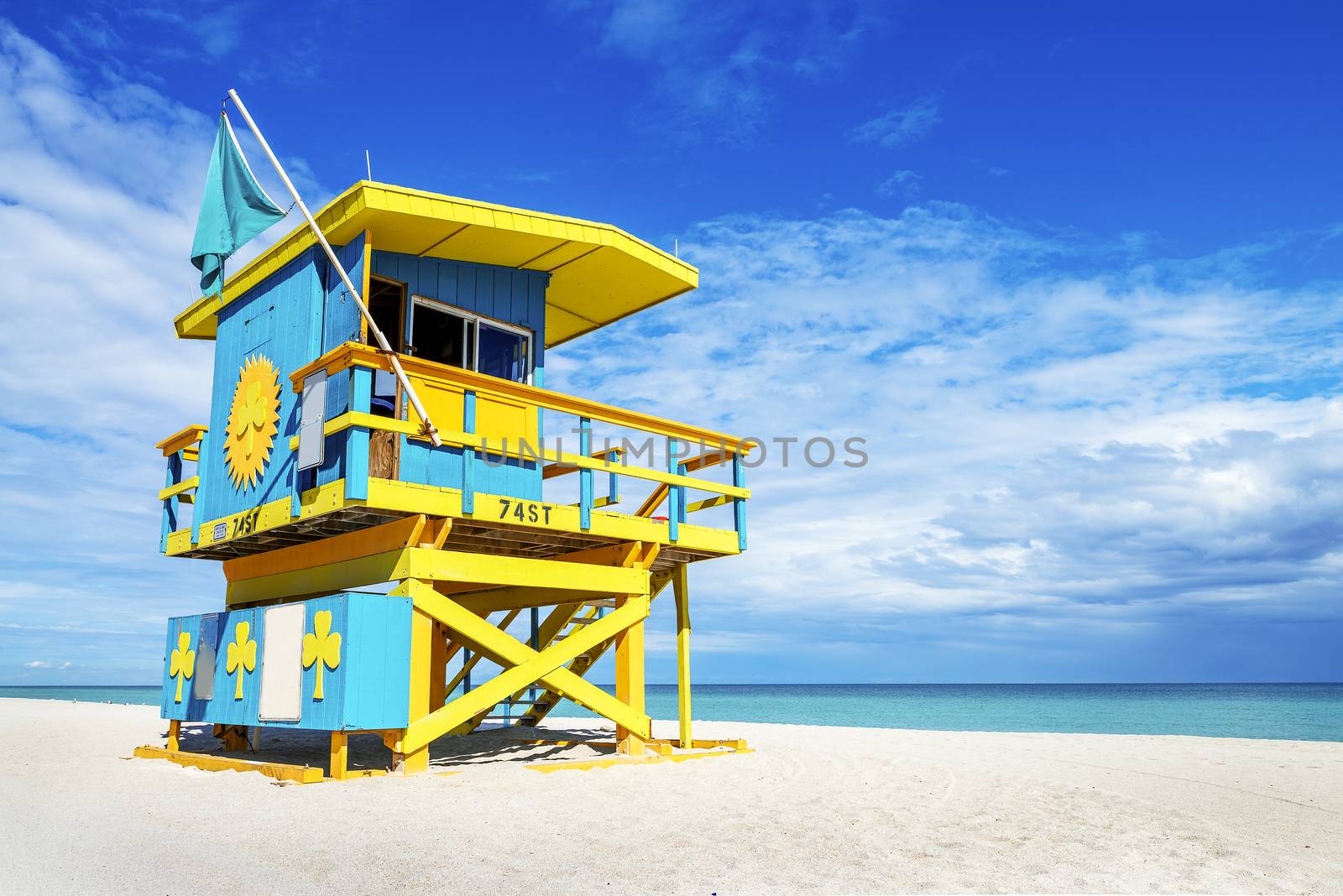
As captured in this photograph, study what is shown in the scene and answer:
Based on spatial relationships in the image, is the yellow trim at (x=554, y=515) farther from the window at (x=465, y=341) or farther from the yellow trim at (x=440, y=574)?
the window at (x=465, y=341)

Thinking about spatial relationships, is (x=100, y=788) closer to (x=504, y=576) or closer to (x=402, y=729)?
(x=402, y=729)

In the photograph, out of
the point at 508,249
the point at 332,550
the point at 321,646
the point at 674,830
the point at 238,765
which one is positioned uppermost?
the point at 508,249

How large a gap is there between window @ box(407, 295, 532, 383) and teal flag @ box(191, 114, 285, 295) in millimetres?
1903

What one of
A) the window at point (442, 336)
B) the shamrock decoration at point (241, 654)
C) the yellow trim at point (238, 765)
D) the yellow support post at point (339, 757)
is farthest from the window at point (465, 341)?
the yellow trim at point (238, 765)

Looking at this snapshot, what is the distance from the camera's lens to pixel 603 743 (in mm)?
13250

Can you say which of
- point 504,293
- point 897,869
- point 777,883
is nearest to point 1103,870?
point 897,869

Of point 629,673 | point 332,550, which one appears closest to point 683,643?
point 629,673

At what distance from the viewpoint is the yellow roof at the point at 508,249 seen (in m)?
10.7

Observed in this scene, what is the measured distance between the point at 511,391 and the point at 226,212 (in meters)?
3.89

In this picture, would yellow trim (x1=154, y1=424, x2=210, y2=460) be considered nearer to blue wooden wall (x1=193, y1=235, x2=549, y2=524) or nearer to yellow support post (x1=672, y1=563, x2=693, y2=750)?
blue wooden wall (x1=193, y1=235, x2=549, y2=524)

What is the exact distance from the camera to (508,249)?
1200 cm

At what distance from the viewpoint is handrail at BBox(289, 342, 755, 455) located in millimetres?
9625

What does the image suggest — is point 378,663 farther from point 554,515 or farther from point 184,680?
point 184,680

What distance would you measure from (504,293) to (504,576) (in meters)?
3.79
